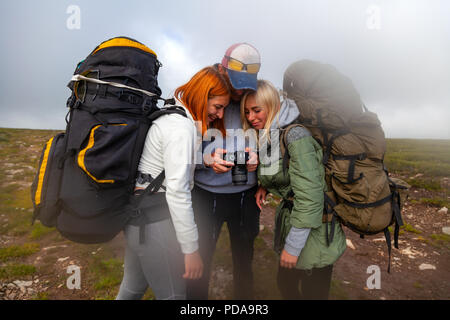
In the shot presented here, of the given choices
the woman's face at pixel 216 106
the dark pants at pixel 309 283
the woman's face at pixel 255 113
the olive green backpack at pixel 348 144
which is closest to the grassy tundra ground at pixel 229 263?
the dark pants at pixel 309 283

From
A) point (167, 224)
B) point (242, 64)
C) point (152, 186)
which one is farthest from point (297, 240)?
point (242, 64)

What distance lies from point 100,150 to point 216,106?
145 cm

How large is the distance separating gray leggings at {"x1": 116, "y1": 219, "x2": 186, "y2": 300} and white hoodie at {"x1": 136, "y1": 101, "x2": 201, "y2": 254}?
169mm

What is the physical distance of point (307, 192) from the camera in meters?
2.35

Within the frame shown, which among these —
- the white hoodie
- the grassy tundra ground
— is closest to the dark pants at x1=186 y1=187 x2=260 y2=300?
the white hoodie

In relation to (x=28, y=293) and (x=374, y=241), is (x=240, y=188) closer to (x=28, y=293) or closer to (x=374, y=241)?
(x=28, y=293)

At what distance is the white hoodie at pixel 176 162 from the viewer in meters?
2.06

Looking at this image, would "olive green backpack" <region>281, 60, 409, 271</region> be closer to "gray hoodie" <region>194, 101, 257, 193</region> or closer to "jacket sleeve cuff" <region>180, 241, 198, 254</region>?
"gray hoodie" <region>194, 101, 257, 193</region>

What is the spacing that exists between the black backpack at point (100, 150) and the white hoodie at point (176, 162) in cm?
9

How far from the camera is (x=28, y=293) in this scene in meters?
4.46

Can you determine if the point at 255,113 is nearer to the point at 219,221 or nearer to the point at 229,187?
the point at 229,187

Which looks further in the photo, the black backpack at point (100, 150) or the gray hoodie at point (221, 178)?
the gray hoodie at point (221, 178)

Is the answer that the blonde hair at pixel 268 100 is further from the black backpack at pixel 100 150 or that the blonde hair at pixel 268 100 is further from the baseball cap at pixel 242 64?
the black backpack at pixel 100 150

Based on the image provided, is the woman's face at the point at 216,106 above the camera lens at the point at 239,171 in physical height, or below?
above
